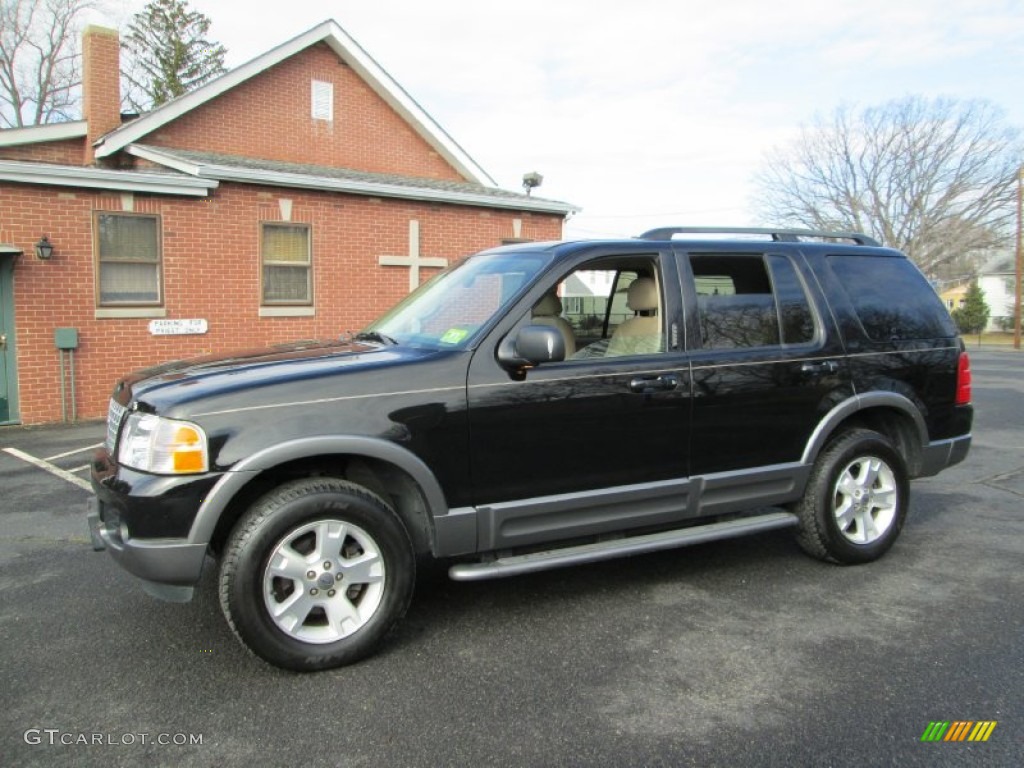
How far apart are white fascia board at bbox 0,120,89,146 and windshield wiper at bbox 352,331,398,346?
11013 millimetres

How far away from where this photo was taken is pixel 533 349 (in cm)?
348

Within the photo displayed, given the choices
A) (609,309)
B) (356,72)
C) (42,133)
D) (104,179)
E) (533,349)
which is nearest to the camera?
(533,349)

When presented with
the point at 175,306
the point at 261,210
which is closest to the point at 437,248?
the point at 261,210

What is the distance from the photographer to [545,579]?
440 centimetres

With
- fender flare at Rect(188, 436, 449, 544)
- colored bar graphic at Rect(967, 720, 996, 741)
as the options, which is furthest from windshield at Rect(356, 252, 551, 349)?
colored bar graphic at Rect(967, 720, 996, 741)

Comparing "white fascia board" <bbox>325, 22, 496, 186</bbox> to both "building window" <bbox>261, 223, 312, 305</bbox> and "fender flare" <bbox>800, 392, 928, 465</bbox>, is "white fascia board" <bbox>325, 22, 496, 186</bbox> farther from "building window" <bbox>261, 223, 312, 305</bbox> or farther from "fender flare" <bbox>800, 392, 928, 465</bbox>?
"fender flare" <bbox>800, 392, 928, 465</bbox>

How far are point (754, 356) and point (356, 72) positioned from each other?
14.2 meters

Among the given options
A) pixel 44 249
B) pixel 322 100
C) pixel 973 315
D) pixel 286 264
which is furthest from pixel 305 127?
pixel 973 315

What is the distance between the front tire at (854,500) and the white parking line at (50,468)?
5691 millimetres

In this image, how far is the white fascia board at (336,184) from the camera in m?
11.2

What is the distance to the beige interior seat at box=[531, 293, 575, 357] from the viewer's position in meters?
4.25

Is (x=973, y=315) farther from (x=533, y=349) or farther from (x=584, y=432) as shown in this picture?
(x=533, y=349)

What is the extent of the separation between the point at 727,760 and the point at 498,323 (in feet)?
6.85

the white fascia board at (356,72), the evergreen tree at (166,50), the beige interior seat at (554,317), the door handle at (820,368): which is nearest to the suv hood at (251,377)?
the beige interior seat at (554,317)
